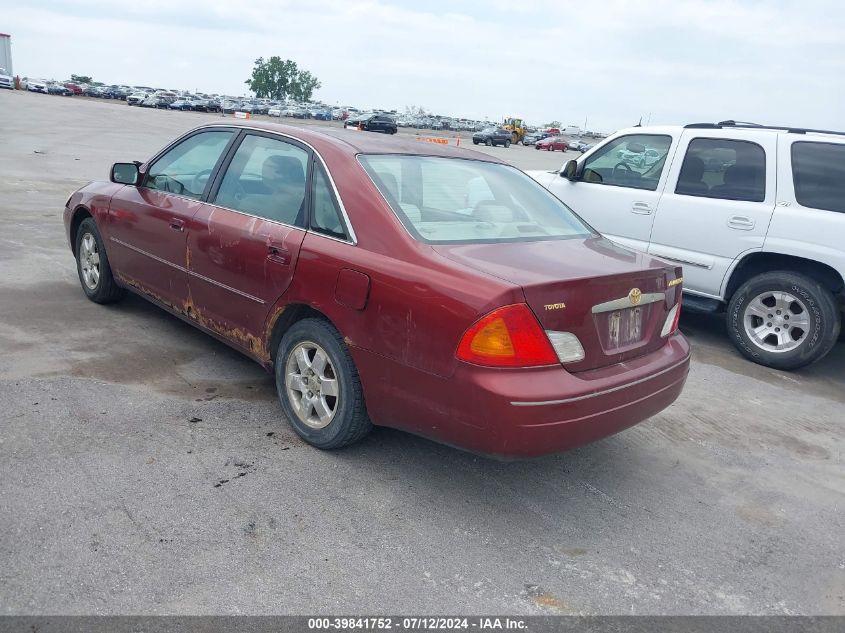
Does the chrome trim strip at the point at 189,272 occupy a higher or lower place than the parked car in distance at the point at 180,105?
lower

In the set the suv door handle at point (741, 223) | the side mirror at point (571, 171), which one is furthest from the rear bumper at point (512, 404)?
the side mirror at point (571, 171)

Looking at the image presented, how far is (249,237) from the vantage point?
Result: 4070 mm

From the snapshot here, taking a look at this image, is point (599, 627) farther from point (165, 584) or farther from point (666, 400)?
point (165, 584)

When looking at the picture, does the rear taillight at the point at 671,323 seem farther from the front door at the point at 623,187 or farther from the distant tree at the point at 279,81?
the distant tree at the point at 279,81

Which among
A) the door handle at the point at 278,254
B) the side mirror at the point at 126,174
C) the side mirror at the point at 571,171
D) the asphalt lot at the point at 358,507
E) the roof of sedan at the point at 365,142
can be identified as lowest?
the asphalt lot at the point at 358,507

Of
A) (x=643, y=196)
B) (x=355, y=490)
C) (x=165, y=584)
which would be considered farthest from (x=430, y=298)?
(x=643, y=196)

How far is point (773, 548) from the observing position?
3303 millimetres

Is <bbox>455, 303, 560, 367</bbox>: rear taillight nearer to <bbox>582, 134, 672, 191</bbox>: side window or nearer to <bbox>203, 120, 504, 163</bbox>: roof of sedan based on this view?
<bbox>203, 120, 504, 163</bbox>: roof of sedan

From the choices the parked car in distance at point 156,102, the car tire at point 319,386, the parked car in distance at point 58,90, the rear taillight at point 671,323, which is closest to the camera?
the car tire at point 319,386

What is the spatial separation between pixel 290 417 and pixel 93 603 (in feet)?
4.99

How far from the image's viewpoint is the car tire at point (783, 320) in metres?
5.72

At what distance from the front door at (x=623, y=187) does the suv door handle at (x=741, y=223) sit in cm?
75

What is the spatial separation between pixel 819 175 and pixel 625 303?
139 inches

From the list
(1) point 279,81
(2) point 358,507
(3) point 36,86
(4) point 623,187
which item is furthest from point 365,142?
(1) point 279,81
